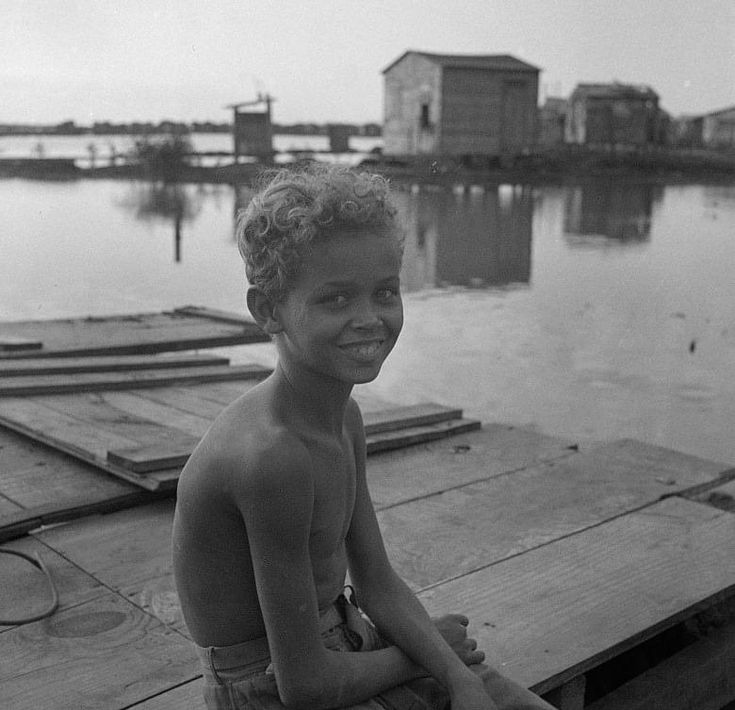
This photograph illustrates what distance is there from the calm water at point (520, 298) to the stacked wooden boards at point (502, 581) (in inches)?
47.8

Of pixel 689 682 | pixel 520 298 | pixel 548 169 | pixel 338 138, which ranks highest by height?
pixel 338 138

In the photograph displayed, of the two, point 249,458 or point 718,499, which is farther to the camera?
point 718,499

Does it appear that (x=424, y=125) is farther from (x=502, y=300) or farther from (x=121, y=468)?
(x=121, y=468)

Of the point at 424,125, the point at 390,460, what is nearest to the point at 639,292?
the point at 390,460

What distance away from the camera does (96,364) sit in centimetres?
640

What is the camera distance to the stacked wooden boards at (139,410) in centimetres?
414

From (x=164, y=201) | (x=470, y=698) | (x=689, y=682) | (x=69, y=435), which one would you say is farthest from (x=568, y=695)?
(x=164, y=201)

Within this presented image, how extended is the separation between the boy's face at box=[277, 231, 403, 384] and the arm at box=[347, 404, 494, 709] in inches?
11.2

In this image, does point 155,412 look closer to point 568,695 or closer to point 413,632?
point 568,695

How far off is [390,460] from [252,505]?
287 cm

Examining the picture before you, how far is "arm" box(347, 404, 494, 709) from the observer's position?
187 cm

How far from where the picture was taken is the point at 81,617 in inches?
111

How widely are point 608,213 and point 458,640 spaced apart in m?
29.6

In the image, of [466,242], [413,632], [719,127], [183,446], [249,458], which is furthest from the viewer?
[719,127]
